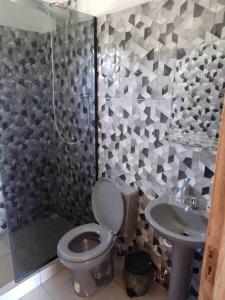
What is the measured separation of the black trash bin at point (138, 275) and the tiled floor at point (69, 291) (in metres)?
0.06

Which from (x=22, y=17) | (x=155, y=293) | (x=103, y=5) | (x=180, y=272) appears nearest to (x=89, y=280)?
(x=155, y=293)

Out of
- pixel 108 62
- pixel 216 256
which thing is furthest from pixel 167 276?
pixel 108 62

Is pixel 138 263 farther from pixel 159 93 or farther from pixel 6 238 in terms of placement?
pixel 6 238

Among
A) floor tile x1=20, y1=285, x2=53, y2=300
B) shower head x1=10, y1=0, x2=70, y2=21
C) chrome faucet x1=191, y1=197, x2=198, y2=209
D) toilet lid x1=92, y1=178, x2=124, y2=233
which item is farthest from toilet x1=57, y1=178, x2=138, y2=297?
shower head x1=10, y1=0, x2=70, y2=21

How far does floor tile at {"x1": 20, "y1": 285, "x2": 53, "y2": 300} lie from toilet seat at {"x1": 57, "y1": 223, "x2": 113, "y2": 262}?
1.28 ft

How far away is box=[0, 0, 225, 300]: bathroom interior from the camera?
1434mm

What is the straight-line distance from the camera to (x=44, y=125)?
244cm

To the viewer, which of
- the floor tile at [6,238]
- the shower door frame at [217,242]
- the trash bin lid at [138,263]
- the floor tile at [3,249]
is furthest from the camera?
the floor tile at [6,238]

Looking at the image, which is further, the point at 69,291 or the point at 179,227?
the point at 69,291

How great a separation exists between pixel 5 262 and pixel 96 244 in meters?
0.86

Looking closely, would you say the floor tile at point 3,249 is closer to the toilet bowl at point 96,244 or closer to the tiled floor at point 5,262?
the tiled floor at point 5,262

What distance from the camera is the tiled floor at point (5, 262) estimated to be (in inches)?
72.5

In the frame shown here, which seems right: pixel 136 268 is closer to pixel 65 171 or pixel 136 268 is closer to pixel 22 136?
pixel 65 171

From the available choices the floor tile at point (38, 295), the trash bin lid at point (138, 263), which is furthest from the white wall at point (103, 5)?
the floor tile at point (38, 295)
